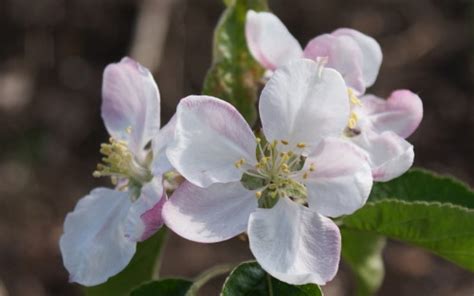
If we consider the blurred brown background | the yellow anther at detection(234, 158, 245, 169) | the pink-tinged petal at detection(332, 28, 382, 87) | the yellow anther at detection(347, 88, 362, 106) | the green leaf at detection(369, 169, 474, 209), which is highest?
the pink-tinged petal at detection(332, 28, 382, 87)

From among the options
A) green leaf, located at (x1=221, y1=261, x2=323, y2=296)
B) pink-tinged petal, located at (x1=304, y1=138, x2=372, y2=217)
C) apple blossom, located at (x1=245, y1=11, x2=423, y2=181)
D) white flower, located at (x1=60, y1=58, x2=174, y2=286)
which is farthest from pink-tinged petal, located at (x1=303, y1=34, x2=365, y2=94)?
green leaf, located at (x1=221, y1=261, x2=323, y2=296)

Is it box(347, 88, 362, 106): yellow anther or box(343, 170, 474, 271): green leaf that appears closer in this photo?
box(343, 170, 474, 271): green leaf

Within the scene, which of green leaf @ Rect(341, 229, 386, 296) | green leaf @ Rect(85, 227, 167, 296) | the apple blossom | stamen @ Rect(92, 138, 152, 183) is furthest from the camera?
green leaf @ Rect(341, 229, 386, 296)

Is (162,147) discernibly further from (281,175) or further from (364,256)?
(364,256)

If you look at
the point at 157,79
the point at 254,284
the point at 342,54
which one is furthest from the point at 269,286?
the point at 157,79

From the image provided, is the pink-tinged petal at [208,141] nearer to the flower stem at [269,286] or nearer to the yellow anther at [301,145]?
the yellow anther at [301,145]

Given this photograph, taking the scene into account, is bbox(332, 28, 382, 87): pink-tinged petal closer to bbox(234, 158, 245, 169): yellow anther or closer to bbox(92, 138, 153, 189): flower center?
bbox(234, 158, 245, 169): yellow anther
